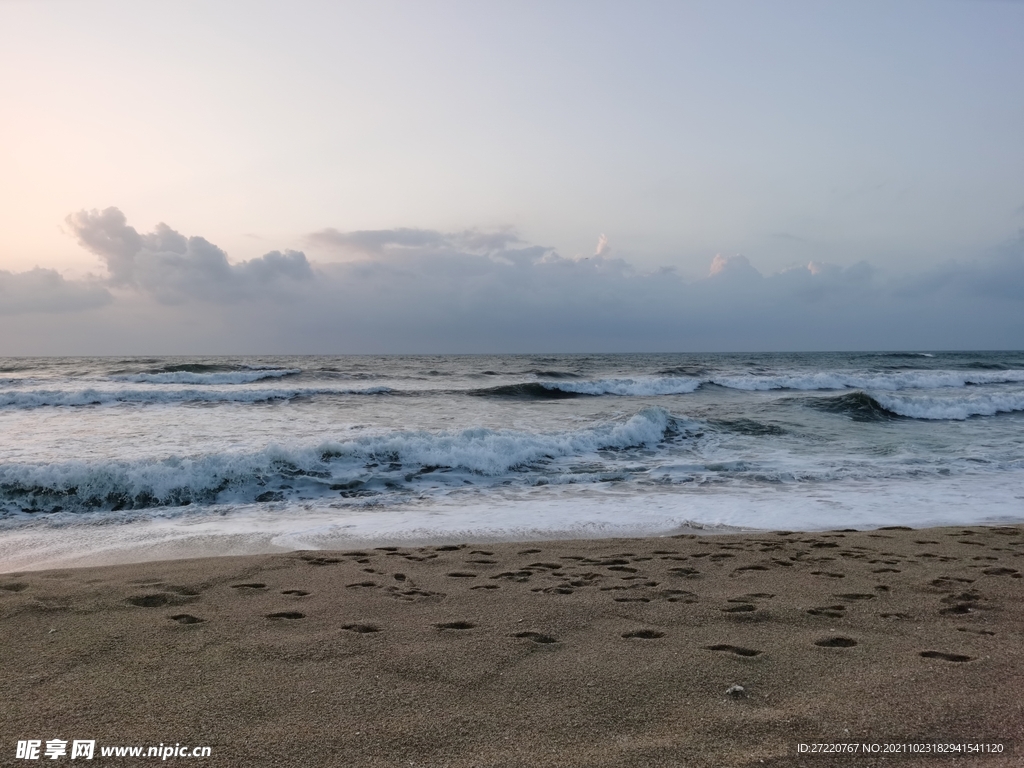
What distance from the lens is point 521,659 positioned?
10.1 feet

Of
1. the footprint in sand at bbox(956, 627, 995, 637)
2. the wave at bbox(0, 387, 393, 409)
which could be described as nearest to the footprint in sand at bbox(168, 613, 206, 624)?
the footprint in sand at bbox(956, 627, 995, 637)

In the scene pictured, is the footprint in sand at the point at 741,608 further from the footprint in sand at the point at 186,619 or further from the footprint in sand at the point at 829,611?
the footprint in sand at the point at 186,619

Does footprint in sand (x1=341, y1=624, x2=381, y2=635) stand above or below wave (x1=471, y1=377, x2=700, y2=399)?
below

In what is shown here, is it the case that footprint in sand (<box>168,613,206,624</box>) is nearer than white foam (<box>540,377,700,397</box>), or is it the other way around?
footprint in sand (<box>168,613,206,624</box>)

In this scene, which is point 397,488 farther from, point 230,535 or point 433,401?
point 433,401

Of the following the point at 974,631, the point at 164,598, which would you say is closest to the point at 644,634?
the point at 974,631

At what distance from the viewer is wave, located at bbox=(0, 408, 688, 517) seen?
25.9ft

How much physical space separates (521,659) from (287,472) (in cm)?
688

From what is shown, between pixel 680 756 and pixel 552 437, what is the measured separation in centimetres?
971

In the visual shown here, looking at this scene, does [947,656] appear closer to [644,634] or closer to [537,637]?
[644,634]

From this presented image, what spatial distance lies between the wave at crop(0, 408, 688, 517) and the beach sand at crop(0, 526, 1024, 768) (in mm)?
3405

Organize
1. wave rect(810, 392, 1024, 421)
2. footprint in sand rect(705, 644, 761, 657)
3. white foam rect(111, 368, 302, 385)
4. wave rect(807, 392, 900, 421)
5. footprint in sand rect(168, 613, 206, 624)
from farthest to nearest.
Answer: white foam rect(111, 368, 302, 385) < wave rect(810, 392, 1024, 421) < wave rect(807, 392, 900, 421) < footprint in sand rect(168, 613, 206, 624) < footprint in sand rect(705, 644, 761, 657)

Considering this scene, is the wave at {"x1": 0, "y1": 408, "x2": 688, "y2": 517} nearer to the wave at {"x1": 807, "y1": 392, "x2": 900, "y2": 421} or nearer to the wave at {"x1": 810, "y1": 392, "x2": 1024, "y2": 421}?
the wave at {"x1": 807, "y1": 392, "x2": 900, "y2": 421}

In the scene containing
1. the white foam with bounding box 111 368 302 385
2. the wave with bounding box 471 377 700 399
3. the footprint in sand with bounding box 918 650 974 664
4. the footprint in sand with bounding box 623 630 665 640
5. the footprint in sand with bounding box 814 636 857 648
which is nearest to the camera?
the footprint in sand with bounding box 918 650 974 664
